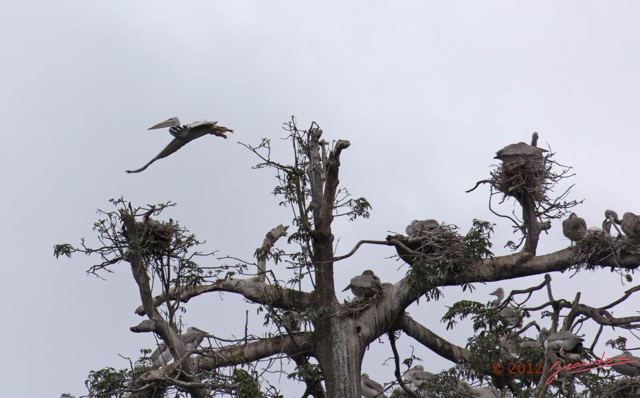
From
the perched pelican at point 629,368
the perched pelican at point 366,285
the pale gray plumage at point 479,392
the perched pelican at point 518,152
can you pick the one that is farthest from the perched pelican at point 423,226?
the perched pelican at point 629,368

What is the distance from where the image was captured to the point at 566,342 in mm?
15141

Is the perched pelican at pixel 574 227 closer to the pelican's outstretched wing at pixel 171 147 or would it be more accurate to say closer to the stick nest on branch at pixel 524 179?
the stick nest on branch at pixel 524 179

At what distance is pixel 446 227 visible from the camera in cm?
1772

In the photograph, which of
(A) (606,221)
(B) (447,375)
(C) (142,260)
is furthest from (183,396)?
(A) (606,221)

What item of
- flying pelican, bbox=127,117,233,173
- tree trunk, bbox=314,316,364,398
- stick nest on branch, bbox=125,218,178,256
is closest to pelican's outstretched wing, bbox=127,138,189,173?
flying pelican, bbox=127,117,233,173

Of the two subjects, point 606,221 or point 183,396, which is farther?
point 606,221

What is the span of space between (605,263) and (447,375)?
310 centimetres

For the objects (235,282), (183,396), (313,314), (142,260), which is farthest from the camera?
(235,282)

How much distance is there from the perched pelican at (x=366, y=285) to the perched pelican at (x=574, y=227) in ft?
10.7

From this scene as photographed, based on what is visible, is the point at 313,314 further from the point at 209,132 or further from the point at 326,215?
the point at 209,132

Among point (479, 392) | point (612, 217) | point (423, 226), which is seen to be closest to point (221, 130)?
point (423, 226)

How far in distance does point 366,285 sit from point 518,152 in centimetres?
334

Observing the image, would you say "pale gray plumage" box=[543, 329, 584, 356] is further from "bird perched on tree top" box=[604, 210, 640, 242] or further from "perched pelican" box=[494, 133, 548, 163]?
"perched pelican" box=[494, 133, 548, 163]
